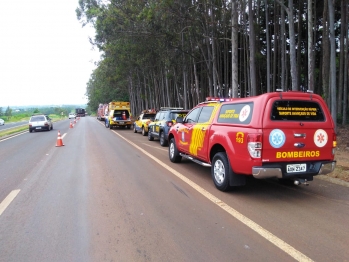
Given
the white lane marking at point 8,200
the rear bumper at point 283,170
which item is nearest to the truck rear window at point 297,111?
the rear bumper at point 283,170

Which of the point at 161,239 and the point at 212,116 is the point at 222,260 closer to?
the point at 161,239

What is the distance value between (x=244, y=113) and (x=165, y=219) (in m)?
2.48

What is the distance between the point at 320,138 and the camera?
5543 mm

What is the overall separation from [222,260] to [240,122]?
2918mm

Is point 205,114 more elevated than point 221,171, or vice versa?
point 205,114

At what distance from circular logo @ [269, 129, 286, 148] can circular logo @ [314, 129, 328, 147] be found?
0.70 meters

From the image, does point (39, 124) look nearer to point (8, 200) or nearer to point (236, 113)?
point (8, 200)

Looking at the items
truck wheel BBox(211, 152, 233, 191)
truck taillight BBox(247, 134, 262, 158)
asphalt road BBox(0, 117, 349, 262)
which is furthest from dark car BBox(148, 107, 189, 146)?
truck taillight BBox(247, 134, 262, 158)

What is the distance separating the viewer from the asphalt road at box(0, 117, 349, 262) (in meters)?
3.69

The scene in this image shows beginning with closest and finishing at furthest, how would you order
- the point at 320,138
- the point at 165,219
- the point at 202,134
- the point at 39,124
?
the point at 165,219 < the point at 320,138 < the point at 202,134 < the point at 39,124

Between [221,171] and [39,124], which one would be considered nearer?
[221,171]

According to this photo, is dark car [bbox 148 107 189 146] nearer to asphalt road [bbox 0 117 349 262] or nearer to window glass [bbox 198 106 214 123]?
window glass [bbox 198 106 214 123]

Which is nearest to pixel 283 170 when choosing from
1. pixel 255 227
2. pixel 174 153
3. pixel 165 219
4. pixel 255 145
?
pixel 255 145

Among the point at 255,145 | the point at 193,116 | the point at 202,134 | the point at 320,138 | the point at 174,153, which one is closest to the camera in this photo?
the point at 255,145
